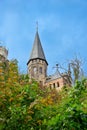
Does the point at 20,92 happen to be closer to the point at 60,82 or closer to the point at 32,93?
the point at 32,93

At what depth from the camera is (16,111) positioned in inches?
214

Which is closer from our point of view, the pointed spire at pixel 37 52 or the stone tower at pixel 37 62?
the stone tower at pixel 37 62

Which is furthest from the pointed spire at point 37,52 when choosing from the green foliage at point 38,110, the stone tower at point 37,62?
the green foliage at point 38,110

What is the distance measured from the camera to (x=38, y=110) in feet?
19.8

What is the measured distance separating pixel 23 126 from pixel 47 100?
0.74 meters

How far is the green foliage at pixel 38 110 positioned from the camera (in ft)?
16.7

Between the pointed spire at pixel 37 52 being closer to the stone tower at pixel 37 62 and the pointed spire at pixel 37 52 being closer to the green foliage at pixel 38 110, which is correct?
the stone tower at pixel 37 62

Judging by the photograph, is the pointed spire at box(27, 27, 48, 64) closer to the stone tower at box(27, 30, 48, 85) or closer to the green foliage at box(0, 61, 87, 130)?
the stone tower at box(27, 30, 48, 85)

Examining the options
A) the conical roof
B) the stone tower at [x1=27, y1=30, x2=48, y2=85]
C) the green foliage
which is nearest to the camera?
the green foliage

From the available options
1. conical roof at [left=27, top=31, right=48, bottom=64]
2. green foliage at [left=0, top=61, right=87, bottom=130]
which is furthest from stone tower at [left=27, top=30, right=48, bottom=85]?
green foliage at [left=0, top=61, right=87, bottom=130]

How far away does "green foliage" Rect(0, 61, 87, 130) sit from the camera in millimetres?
5082

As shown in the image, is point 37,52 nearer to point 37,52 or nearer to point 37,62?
point 37,52

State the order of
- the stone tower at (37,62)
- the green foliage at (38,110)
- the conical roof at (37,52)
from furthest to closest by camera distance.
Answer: the conical roof at (37,52), the stone tower at (37,62), the green foliage at (38,110)

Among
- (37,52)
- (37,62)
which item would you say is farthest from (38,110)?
(37,52)
